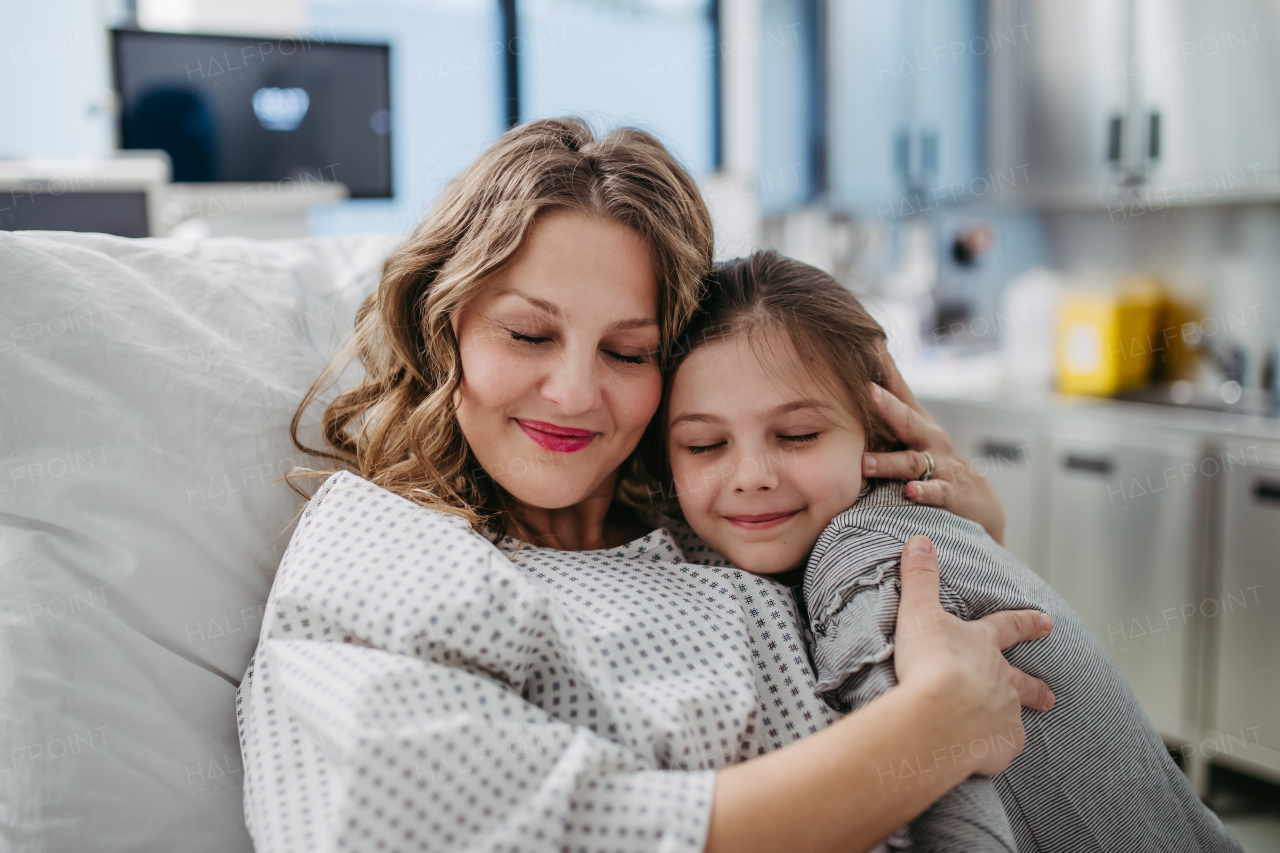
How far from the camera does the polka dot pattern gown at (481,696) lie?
2.34 feet

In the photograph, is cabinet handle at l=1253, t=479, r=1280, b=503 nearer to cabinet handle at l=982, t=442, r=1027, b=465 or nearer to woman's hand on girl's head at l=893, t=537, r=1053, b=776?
cabinet handle at l=982, t=442, r=1027, b=465

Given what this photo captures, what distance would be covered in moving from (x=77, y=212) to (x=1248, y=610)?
246 cm

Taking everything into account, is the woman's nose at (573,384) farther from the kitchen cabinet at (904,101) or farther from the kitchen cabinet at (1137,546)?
the kitchen cabinet at (904,101)

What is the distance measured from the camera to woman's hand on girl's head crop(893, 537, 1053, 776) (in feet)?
2.72

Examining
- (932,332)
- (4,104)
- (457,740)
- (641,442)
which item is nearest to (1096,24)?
(932,332)

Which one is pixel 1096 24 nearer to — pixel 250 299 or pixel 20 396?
pixel 250 299

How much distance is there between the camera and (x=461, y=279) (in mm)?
1002

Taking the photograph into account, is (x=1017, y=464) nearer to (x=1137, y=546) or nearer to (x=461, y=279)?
(x=1137, y=546)

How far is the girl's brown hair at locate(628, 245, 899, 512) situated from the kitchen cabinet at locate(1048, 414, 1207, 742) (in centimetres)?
143

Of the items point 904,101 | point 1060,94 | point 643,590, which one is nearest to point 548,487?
point 643,590

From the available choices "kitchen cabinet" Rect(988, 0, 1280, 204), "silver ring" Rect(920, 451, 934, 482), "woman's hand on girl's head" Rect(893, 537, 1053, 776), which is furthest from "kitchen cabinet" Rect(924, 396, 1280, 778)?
"woman's hand on girl's head" Rect(893, 537, 1053, 776)

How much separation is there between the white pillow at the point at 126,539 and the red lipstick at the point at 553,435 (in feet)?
0.92

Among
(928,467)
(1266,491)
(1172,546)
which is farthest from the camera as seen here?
(1172,546)

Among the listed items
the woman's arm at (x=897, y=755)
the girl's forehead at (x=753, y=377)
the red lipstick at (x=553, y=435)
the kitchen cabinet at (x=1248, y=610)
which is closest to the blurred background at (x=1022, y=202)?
the kitchen cabinet at (x=1248, y=610)
